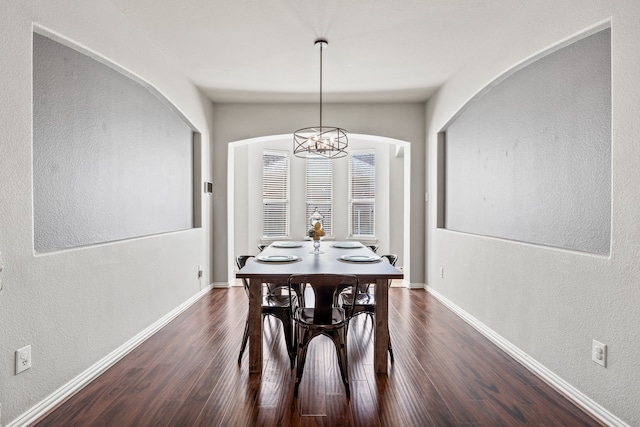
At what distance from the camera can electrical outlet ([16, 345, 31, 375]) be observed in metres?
1.98

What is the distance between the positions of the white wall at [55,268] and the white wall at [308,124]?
1.90m

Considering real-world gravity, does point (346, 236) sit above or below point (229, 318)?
above

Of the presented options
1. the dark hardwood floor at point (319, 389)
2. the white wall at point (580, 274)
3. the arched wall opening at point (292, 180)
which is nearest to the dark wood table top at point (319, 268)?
the dark hardwood floor at point (319, 389)

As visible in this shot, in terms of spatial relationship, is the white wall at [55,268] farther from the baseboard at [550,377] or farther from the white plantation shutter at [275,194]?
the white plantation shutter at [275,194]

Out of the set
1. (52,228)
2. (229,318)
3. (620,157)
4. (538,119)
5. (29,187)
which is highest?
(538,119)

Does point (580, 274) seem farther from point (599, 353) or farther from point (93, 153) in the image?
point (93, 153)

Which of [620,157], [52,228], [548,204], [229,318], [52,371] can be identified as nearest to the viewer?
[620,157]

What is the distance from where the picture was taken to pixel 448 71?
431cm

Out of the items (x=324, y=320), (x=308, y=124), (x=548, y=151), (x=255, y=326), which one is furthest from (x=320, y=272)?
(x=308, y=124)

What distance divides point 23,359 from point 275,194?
5.61 metres

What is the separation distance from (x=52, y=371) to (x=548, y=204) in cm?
358

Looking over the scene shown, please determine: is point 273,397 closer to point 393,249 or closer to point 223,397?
point 223,397

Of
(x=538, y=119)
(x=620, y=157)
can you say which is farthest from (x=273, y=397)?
(x=538, y=119)

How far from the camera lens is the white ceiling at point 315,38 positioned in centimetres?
294
